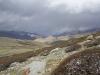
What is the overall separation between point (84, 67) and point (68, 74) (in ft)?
7.22

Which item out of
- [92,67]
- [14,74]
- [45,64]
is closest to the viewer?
[92,67]

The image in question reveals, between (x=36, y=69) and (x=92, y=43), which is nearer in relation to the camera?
(x=36, y=69)

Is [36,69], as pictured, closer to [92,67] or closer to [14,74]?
[14,74]

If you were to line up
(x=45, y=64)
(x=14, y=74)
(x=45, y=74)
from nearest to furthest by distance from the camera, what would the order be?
(x=45, y=74)
(x=45, y=64)
(x=14, y=74)

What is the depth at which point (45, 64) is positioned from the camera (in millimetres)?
43000

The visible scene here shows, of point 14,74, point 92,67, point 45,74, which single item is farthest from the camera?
point 14,74

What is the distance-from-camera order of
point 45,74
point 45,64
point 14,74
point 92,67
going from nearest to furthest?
1. point 92,67
2. point 45,74
3. point 45,64
4. point 14,74

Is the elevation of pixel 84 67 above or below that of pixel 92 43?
below

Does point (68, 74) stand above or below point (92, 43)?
below

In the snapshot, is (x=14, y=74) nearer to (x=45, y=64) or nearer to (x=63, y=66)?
(x=45, y=64)

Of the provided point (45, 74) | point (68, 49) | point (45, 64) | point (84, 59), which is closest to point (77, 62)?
point (84, 59)

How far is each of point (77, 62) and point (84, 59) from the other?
3.26 feet

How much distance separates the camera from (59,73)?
111ft

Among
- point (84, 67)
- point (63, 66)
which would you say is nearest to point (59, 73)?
point (63, 66)
